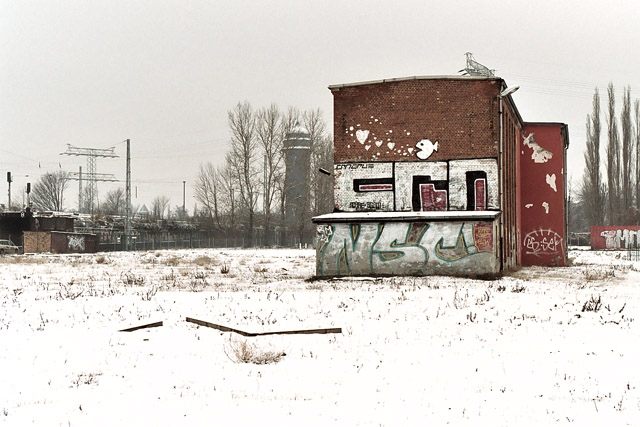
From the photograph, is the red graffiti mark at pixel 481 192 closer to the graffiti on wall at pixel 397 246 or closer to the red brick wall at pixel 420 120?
the red brick wall at pixel 420 120

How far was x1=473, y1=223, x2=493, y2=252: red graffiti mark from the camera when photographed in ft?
72.5

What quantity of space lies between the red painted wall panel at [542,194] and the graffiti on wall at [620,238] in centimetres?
2520

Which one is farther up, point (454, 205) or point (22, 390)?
point (454, 205)

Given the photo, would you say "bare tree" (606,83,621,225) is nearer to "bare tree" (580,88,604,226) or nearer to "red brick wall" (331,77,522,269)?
"bare tree" (580,88,604,226)

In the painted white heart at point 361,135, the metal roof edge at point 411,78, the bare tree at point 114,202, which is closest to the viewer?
the metal roof edge at point 411,78

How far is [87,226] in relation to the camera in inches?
2511

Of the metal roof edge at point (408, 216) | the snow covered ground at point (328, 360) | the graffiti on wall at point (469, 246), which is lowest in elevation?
the snow covered ground at point (328, 360)

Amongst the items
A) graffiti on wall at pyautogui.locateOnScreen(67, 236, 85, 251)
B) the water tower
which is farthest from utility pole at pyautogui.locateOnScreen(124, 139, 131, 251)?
the water tower

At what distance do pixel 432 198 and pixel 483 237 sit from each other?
2780 mm

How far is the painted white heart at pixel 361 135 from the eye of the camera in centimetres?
2473

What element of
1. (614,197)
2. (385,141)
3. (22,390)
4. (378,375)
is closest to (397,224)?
(385,141)

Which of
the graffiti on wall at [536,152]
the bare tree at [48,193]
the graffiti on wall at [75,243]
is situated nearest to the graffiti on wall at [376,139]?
the graffiti on wall at [536,152]

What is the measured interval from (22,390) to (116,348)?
2318 mm

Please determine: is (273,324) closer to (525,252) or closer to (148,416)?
(148,416)
